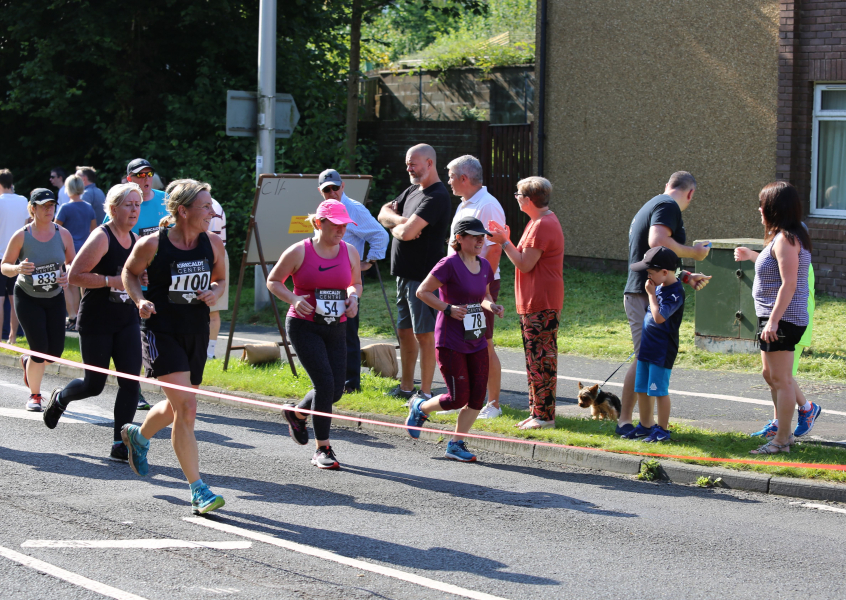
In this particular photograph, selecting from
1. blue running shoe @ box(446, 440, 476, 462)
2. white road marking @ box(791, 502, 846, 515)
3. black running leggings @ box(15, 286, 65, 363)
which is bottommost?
white road marking @ box(791, 502, 846, 515)

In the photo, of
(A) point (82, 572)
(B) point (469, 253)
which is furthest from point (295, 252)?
(A) point (82, 572)

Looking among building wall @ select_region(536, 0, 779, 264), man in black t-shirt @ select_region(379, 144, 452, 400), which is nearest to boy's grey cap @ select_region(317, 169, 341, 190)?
man in black t-shirt @ select_region(379, 144, 452, 400)

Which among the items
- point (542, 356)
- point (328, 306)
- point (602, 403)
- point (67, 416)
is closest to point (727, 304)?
point (602, 403)

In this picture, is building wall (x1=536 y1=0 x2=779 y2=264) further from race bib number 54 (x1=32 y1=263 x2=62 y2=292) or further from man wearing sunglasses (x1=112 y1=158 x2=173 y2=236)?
race bib number 54 (x1=32 y1=263 x2=62 y2=292)

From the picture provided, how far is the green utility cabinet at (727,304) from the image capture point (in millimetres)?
10867

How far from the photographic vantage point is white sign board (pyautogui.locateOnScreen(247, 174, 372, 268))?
33.1 ft

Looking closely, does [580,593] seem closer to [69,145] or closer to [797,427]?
[797,427]

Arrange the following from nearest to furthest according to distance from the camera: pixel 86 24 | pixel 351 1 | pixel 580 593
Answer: pixel 580 593, pixel 86 24, pixel 351 1

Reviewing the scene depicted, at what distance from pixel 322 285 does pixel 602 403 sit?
2.98m

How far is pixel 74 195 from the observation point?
11.9m

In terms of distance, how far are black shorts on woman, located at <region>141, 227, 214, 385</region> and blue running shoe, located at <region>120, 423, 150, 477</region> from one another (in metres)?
0.57

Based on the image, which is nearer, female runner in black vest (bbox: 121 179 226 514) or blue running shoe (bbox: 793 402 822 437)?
female runner in black vest (bbox: 121 179 226 514)

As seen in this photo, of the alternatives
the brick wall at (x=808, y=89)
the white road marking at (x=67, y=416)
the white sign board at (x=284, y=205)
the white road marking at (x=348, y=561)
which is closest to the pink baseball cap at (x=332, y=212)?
the white road marking at (x=348, y=561)

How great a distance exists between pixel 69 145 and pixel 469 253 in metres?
15.9
